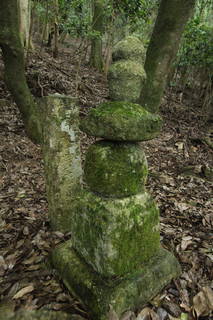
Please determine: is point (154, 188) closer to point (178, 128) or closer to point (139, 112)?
point (139, 112)

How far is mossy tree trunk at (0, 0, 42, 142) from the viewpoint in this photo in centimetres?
407

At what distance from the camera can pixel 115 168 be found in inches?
70.1

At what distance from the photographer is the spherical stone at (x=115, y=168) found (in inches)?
70.4

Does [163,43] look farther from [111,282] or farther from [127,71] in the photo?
[111,282]

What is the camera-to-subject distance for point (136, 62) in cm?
177

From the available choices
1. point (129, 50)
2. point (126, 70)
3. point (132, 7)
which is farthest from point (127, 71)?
point (132, 7)

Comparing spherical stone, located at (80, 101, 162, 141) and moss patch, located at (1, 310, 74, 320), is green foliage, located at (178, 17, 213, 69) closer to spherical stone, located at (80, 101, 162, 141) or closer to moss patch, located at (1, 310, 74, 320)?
spherical stone, located at (80, 101, 162, 141)

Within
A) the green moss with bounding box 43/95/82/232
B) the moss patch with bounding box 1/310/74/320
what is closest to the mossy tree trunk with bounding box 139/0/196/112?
the green moss with bounding box 43/95/82/232

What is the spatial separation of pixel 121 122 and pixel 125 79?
34 centimetres

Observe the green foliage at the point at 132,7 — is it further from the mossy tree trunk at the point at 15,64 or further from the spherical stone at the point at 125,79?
the spherical stone at the point at 125,79

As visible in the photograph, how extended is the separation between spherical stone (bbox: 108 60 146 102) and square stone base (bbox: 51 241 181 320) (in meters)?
1.40

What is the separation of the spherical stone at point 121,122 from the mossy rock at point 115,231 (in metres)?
0.52

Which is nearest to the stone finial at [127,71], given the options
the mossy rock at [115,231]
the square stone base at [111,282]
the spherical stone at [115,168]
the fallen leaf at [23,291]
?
the spherical stone at [115,168]

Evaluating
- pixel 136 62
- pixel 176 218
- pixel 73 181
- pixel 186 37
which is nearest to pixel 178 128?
pixel 186 37
